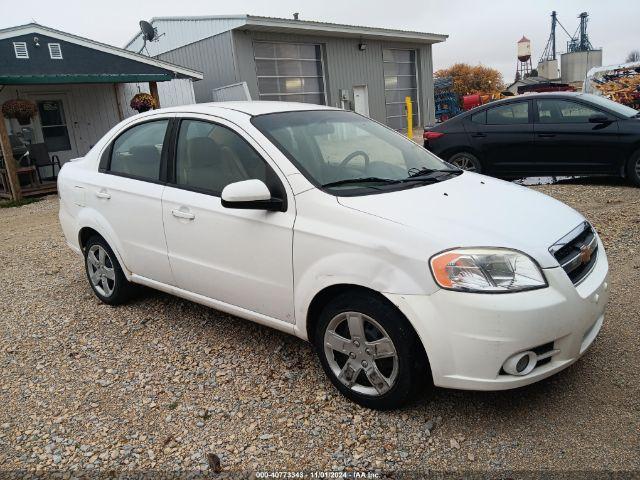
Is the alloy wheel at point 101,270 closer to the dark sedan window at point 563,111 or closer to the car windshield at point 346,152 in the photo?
the car windshield at point 346,152

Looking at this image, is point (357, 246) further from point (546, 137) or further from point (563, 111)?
point (563, 111)

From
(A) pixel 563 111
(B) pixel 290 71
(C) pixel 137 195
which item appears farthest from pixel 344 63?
(C) pixel 137 195

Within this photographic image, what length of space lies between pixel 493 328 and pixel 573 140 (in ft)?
20.5

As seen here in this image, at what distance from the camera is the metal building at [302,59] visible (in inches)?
674

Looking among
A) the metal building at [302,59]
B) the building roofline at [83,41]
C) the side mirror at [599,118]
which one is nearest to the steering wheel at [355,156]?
the side mirror at [599,118]

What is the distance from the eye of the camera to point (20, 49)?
12852mm

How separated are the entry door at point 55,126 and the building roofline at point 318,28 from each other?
5687 mm

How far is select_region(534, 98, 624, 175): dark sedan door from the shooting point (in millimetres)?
7352

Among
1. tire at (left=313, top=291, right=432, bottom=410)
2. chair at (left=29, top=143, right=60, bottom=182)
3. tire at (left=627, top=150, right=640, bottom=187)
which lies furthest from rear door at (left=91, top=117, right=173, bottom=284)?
chair at (left=29, top=143, right=60, bottom=182)

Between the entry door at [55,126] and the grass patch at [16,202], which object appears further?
the entry door at [55,126]

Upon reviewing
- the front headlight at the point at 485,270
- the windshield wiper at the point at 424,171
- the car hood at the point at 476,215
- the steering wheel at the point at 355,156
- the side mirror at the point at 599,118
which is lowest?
the front headlight at the point at 485,270

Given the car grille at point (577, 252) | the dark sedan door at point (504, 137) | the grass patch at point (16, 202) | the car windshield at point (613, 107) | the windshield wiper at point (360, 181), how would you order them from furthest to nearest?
the grass patch at point (16, 202) → the dark sedan door at point (504, 137) → the car windshield at point (613, 107) → the windshield wiper at point (360, 181) → the car grille at point (577, 252)

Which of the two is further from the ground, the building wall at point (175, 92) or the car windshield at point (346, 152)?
the building wall at point (175, 92)

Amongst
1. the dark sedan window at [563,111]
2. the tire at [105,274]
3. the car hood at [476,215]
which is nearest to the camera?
the car hood at [476,215]
